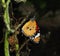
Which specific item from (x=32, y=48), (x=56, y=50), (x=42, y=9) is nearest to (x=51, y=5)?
(x=42, y=9)

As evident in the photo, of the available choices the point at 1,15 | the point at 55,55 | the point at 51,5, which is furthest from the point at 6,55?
the point at 51,5

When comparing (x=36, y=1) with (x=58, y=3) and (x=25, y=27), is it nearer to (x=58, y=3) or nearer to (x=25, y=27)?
(x=58, y=3)

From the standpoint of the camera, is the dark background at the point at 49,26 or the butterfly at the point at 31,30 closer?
the butterfly at the point at 31,30

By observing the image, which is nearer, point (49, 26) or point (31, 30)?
point (31, 30)

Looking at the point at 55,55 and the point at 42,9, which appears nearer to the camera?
the point at 55,55

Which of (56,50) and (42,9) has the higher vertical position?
(42,9)

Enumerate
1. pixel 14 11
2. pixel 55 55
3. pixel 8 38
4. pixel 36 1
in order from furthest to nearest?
pixel 36 1, pixel 55 55, pixel 14 11, pixel 8 38

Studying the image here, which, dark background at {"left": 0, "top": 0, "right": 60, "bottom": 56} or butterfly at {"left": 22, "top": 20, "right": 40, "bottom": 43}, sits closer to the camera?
butterfly at {"left": 22, "top": 20, "right": 40, "bottom": 43}

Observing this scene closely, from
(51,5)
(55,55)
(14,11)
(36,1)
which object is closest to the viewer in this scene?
(14,11)

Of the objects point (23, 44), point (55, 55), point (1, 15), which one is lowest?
point (55, 55)
